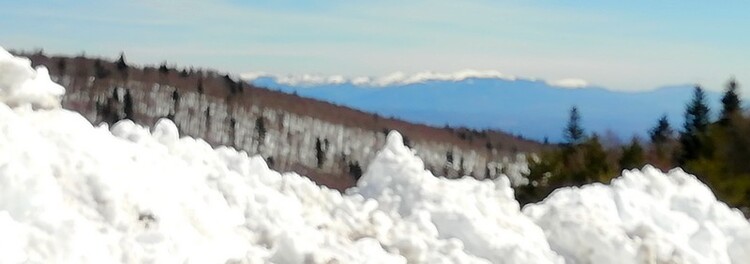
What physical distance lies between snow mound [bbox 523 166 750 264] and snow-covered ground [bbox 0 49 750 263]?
0.04 feet

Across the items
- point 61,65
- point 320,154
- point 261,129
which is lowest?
point 320,154

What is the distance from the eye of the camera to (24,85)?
7141 millimetres

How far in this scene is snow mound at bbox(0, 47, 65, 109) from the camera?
22.9ft

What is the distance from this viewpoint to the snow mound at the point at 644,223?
8.23 m

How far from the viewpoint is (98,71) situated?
6073 inches

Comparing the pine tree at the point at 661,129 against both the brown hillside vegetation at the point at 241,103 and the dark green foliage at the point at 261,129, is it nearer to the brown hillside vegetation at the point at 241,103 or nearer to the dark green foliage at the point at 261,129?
the brown hillside vegetation at the point at 241,103

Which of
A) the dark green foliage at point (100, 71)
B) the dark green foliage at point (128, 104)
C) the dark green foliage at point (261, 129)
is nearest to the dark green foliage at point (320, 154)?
the dark green foliage at point (261, 129)

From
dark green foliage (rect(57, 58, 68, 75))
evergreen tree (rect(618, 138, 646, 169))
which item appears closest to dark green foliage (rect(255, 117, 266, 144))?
dark green foliage (rect(57, 58, 68, 75))

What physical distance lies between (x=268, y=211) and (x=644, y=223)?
3.10 meters

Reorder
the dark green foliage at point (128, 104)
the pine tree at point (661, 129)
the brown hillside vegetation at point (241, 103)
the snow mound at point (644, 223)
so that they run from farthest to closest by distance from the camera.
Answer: the brown hillside vegetation at point (241, 103) → the dark green foliage at point (128, 104) → the pine tree at point (661, 129) → the snow mound at point (644, 223)

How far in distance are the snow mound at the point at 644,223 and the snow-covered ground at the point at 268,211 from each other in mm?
12

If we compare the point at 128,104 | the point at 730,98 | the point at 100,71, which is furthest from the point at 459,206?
the point at 100,71

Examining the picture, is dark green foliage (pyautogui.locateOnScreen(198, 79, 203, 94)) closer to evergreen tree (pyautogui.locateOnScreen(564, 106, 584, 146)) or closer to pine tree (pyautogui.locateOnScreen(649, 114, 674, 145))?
evergreen tree (pyautogui.locateOnScreen(564, 106, 584, 146))

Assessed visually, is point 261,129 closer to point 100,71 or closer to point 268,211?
point 100,71
